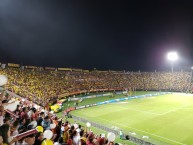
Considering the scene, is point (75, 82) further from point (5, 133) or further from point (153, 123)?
point (5, 133)

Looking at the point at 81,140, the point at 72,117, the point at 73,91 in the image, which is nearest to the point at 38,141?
the point at 81,140

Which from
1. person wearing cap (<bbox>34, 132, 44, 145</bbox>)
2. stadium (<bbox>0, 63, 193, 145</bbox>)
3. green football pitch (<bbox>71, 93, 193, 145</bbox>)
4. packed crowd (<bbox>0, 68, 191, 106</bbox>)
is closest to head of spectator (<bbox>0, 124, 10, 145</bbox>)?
person wearing cap (<bbox>34, 132, 44, 145</bbox>)

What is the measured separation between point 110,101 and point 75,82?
22153 mm

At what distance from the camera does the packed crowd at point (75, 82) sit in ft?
157

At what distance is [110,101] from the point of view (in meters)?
50.7

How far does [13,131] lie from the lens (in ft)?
22.3

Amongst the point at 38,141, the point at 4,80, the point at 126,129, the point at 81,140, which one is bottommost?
the point at 126,129

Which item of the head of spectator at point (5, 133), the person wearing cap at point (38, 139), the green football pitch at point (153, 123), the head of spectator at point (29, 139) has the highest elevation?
the head of spectator at point (5, 133)

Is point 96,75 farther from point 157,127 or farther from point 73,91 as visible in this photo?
point 157,127

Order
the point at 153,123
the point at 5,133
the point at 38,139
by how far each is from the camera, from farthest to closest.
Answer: the point at 153,123 → the point at 38,139 → the point at 5,133

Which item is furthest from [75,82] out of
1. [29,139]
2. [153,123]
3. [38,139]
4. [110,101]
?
[29,139]

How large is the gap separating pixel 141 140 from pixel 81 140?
1417cm

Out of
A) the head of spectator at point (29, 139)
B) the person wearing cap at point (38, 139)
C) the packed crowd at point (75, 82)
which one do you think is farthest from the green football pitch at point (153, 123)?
the head of spectator at point (29, 139)

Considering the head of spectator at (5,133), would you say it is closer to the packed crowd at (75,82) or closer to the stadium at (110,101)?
the stadium at (110,101)
